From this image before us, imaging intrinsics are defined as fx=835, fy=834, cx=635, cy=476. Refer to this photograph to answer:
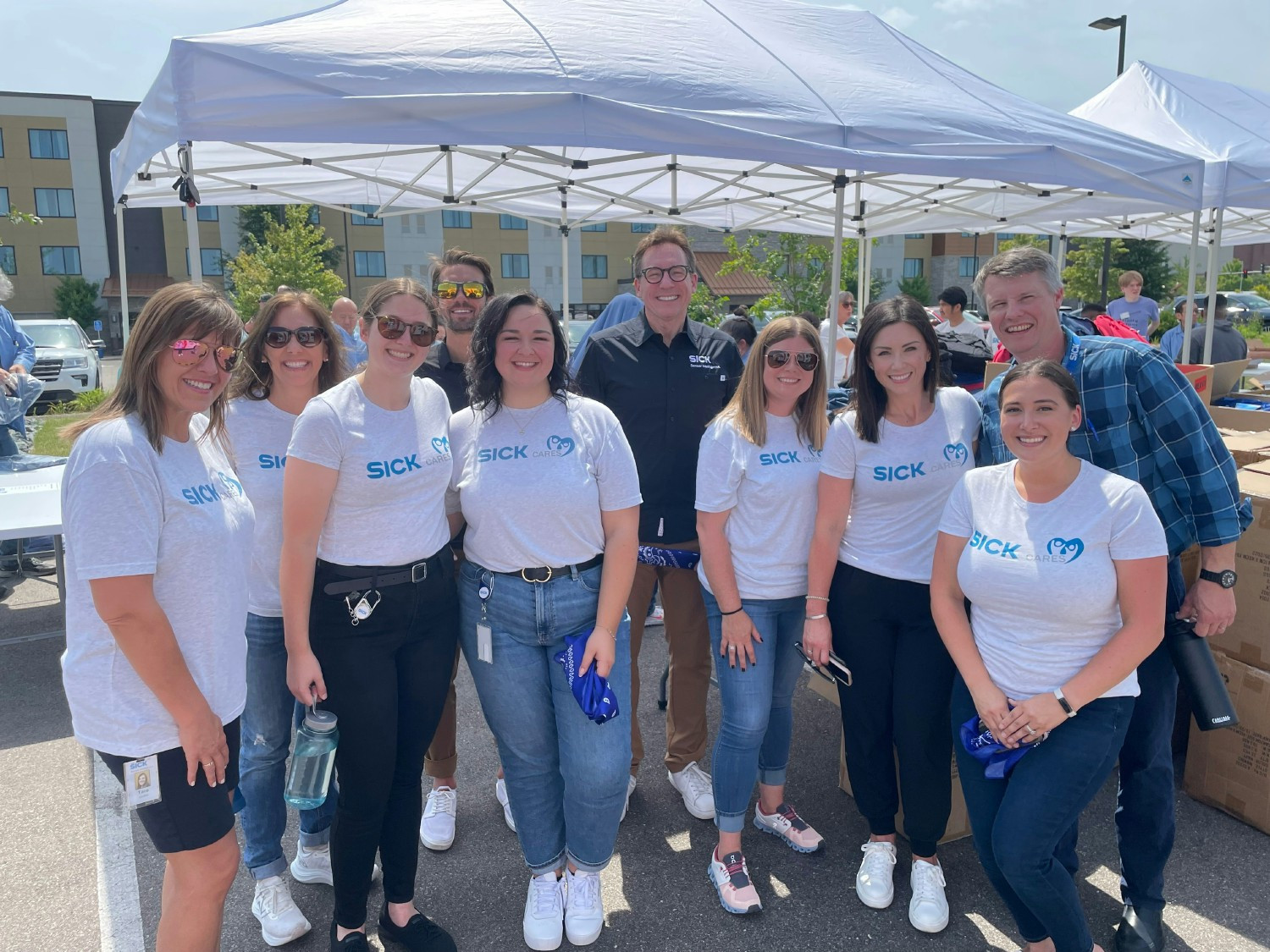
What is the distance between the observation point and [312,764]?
2.20 m

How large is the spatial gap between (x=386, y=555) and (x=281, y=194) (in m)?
6.01

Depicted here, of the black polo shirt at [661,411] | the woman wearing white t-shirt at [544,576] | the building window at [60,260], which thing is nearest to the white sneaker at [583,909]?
the woman wearing white t-shirt at [544,576]

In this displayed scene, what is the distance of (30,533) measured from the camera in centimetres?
418

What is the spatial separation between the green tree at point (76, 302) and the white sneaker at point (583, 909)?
4191cm

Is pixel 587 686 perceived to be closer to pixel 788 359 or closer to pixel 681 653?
pixel 681 653

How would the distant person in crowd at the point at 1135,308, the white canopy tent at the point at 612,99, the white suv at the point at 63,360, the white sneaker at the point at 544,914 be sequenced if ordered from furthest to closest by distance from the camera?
the white suv at the point at 63,360 → the distant person in crowd at the point at 1135,308 → the white canopy tent at the point at 612,99 → the white sneaker at the point at 544,914

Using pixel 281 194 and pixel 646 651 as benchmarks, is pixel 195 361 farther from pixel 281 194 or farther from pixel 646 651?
pixel 281 194

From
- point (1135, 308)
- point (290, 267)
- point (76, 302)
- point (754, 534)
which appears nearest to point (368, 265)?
point (76, 302)

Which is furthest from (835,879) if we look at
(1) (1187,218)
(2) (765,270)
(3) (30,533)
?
(2) (765,270)

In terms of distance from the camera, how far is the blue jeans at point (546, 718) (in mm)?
2412

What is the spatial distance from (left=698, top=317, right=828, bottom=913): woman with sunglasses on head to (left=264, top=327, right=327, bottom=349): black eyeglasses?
1.30m

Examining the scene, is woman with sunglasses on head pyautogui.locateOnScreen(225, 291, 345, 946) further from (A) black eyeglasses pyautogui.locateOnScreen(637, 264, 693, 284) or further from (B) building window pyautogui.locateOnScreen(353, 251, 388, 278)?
(B) building window pyautogui.locateOnScreen(353, 251, 388, 278)

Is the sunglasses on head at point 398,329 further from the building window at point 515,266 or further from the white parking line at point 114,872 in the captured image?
the building window at point 515,266

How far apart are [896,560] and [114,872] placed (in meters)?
2.85
